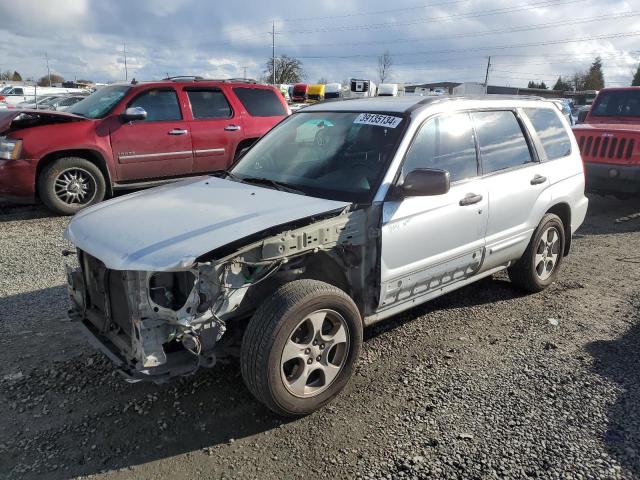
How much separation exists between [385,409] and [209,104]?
644 cm

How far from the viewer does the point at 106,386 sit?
3285 millimetres

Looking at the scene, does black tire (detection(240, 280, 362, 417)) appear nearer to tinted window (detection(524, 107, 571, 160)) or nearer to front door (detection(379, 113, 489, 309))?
front door (detection(379, 113, 489, 309))

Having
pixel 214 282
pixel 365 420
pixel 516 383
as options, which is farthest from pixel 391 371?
pixel 214 282

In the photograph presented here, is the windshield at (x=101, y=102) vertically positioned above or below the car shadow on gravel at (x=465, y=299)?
above

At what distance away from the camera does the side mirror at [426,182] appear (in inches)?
126

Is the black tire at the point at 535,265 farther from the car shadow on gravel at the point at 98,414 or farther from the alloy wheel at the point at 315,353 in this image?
the car shadow on gravel at the point at 98,414

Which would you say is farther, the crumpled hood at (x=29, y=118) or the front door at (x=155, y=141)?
the front door at (x=155, y=141)

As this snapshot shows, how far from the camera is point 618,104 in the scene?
31.8 ft

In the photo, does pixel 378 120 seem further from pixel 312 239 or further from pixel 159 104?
pixel 159 104

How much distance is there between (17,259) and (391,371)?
433 cm

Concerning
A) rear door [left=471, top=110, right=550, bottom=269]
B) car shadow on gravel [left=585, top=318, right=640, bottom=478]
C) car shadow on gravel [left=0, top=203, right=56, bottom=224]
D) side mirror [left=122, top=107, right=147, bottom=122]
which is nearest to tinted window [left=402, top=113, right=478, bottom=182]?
rear door [left=471, top=110, right=550, bottom=269]

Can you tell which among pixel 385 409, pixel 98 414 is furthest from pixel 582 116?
pixel 98 414

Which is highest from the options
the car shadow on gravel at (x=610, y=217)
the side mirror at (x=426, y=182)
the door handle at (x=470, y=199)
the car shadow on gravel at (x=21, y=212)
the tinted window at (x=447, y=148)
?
the tinted window at (x=447, y=148)

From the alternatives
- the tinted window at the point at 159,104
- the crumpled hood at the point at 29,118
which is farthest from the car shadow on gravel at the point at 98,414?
the tinted window at the point at 159,104
